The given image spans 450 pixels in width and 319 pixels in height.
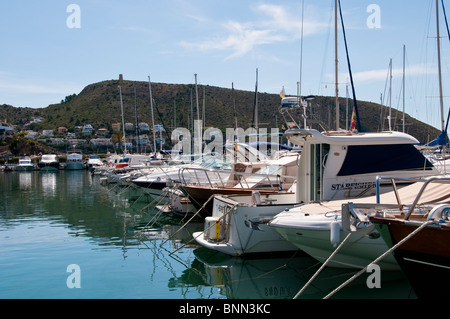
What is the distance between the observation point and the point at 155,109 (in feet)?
369

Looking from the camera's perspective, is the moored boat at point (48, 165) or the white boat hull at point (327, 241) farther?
the moored boat at point (48, 165)

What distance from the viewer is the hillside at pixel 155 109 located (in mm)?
99375

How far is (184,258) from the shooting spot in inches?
517

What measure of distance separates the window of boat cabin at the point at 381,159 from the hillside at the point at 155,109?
76.8m

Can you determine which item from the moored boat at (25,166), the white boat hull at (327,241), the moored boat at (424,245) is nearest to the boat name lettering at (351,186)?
the white boat hull at (327,241)

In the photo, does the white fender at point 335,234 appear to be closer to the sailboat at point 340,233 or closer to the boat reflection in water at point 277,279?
the sailboat at point 340,233

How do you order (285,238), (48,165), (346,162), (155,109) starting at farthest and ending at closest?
1. (155,109)
2. (48,165)
3. (346,162)
4. (285,238)

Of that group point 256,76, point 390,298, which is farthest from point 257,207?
point 256,76

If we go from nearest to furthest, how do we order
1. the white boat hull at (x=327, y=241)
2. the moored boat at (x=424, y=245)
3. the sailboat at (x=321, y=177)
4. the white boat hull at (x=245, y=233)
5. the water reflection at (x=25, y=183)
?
the moored boat at (x=424, y=245) < the white boat hull at (x=327, y=241) < the white boat hull at (x=245, y=233) < the sailboat at (x=321, y=177) < the water reflection at (x=25, y=183)

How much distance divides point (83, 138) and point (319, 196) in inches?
4377

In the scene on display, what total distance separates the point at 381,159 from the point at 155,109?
337 feet

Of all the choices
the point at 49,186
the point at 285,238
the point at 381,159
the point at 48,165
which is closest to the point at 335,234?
the point at 285,238

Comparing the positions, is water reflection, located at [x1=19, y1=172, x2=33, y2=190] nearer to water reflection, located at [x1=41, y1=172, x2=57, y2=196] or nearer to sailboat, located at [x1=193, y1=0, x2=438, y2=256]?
water reflection, located at [x1=41, y1=172, x2=57, y2=196]

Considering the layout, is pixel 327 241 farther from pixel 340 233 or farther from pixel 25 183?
pixel 25 183
